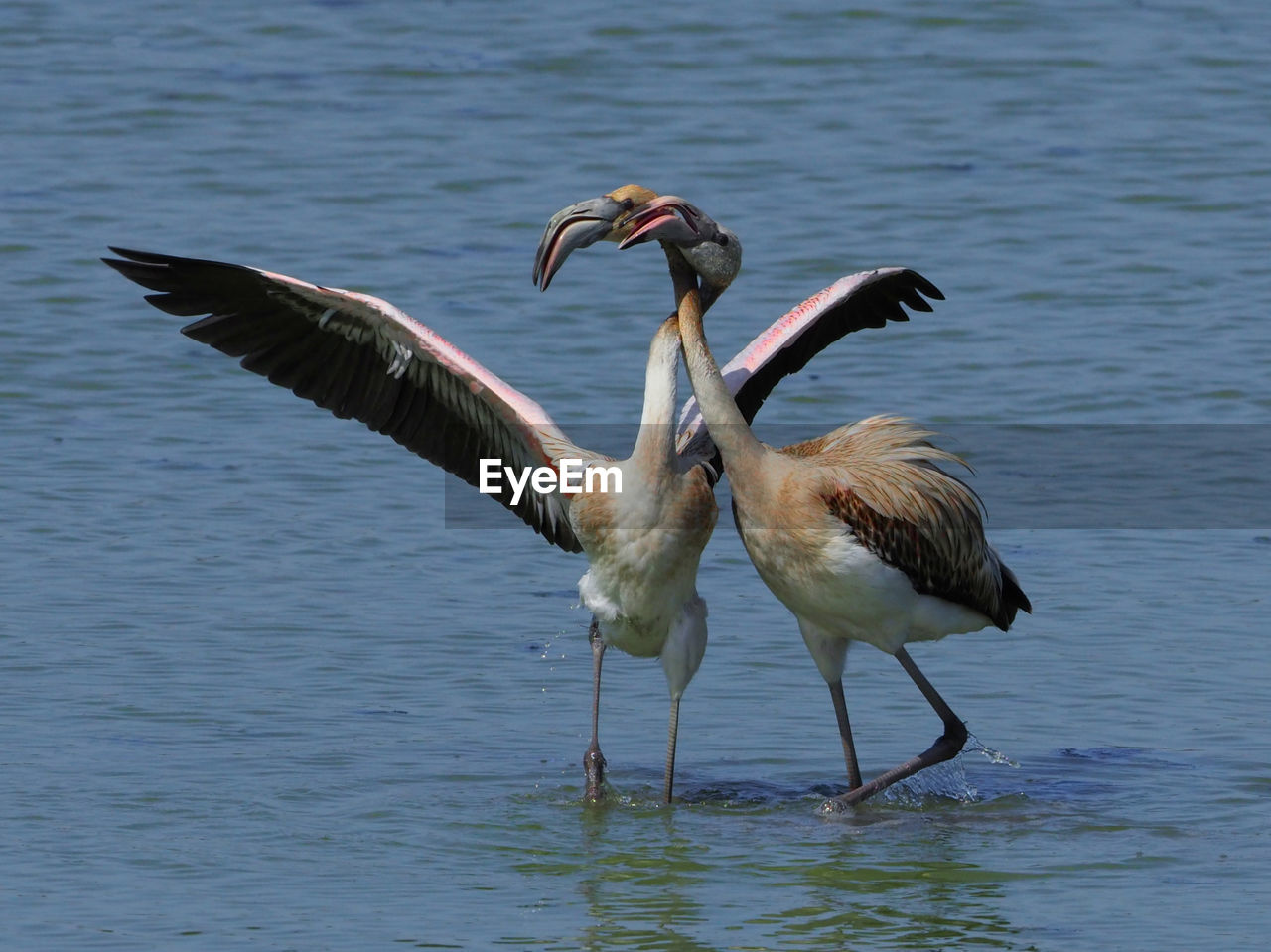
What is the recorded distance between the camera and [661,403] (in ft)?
28.5

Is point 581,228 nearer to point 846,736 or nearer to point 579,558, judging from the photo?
point 846,736

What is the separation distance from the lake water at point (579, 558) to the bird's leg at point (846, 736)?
0.23 m

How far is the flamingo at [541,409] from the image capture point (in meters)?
8.72

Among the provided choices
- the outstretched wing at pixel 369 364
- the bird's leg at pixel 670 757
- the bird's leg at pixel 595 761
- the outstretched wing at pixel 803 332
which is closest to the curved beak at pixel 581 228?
the outstretched wing at pixel 369 364

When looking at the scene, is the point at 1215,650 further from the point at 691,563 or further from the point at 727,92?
the point at 727,92

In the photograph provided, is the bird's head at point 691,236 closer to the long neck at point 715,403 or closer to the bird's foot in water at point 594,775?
the long neck at point 715,403

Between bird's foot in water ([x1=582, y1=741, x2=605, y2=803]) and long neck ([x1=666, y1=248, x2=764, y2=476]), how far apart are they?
1229 millimetres

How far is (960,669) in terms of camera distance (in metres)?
10.5

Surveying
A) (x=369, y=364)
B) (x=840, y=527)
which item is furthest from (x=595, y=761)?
(x=369, y=364)

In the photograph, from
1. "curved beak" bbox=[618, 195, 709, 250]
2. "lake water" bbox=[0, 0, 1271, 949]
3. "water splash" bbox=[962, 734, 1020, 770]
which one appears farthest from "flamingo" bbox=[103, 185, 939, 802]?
"water splash" bbox=[962, 734, 1020, 770]

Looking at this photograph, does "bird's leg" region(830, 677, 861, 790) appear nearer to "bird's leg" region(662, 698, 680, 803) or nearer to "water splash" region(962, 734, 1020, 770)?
"water splash" region(962, 734, 1020, 770)

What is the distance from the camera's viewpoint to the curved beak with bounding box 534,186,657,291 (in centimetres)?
843

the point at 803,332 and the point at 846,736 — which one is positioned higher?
the point at 803,332

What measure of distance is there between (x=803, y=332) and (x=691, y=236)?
1428 millimetres
